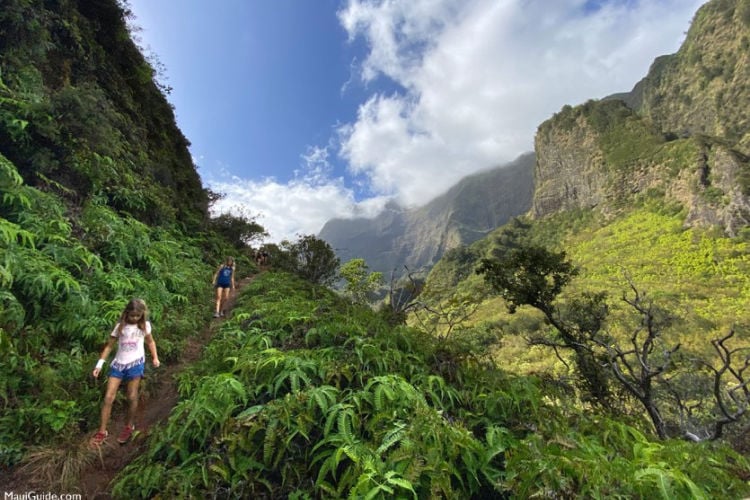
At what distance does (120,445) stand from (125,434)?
14 cm

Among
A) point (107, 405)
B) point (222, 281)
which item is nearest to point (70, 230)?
point (222, 281)

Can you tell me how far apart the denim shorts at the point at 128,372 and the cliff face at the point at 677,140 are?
64.8 metres

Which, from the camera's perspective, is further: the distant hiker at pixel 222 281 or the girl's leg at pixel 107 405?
the distant hiker at pixel 222 281

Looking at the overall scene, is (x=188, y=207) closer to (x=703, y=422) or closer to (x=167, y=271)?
(x=167, y=271)

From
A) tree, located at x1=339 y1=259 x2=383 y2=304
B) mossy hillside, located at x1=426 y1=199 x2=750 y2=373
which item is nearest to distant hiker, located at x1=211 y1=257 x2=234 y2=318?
tree, located at x1=339 y1=259 x2=383 y2=304

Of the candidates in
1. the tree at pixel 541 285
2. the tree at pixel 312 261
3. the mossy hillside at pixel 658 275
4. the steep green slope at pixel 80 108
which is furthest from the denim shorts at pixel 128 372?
the mossy hillside at pixel 658 275

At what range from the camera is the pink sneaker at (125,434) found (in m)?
4.10

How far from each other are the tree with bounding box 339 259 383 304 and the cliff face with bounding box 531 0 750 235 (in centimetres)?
5469

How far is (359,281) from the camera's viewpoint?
16.1 meters

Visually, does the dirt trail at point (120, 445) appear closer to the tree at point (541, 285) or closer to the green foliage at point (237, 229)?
the tree at point (541, 285)

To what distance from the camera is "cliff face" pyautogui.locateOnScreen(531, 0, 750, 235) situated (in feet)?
174

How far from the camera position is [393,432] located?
2.69 m

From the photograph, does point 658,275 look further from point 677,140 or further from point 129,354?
point 129,354

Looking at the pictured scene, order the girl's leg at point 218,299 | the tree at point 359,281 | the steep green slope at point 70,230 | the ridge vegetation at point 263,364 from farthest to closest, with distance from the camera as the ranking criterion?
1. the tree at point 359,281
2. the girl's leg at point 218,299
3. the steep green slope at point 70,230
4. the ridge vegetation at point 263,364
